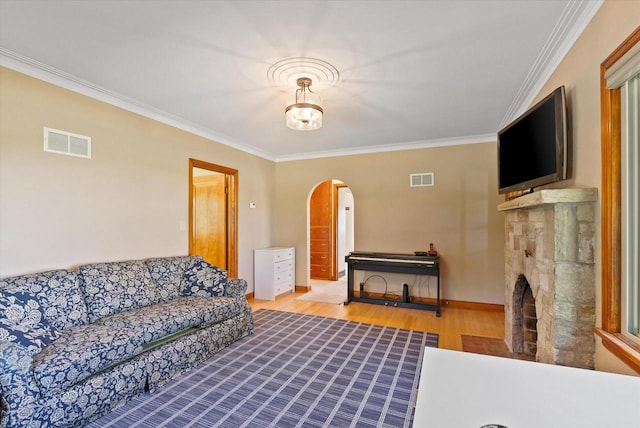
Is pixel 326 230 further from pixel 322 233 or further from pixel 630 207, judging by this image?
pixel 630 207

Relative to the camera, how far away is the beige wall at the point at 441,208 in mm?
4434

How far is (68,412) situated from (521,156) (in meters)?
3.63

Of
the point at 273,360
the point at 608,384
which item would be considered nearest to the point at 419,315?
the point at 273,360

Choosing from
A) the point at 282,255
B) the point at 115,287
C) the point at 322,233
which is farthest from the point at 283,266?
the point at 115,287

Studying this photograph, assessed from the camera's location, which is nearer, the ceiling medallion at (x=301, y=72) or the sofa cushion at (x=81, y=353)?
the sofa cushion at (x=81, y=353)

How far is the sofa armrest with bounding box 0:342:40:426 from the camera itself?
1631mm

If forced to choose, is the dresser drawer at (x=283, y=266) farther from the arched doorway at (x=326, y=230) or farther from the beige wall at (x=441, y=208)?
the beige wall at (x=441, y=208)

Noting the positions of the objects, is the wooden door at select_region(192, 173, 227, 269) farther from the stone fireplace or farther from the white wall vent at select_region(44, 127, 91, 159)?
the stone fireplace

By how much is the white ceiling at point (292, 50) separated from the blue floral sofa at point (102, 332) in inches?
67.2

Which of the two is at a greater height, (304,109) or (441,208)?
(304,109)

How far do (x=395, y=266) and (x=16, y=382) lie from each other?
3968 millimetres

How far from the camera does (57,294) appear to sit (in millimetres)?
2330

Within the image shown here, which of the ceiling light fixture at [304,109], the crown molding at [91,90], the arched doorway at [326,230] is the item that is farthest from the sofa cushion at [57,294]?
the arched doorway at [326,230]

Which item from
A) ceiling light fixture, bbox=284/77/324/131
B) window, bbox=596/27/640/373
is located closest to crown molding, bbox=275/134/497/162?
ceiling light fixture, bbox=284/77/324/131
